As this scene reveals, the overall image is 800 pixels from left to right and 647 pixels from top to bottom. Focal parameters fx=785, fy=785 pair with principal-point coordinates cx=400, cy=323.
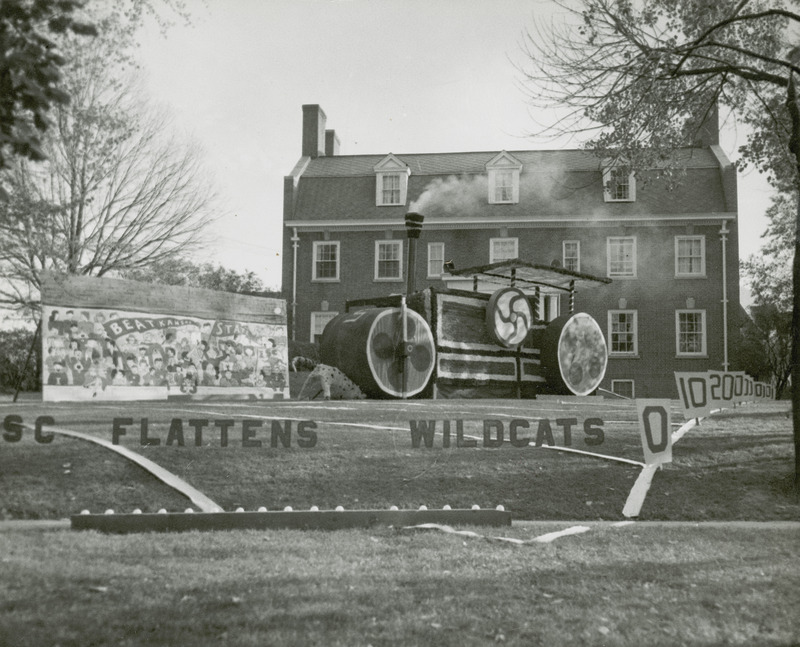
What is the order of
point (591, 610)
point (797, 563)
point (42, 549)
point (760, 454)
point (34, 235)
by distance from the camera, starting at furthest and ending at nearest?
1. point (760, 454)
2. point (797, 563)
3. point (34, 235)
4. point (42, 549)
5. point (591, 610)

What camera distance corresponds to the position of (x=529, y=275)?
7.91 metres

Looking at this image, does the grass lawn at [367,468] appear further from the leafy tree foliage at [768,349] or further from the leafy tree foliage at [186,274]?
the leafy tree foliage at [768,349]

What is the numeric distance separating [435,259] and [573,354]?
1.70 m

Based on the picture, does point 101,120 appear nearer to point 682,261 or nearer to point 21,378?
point 21,378

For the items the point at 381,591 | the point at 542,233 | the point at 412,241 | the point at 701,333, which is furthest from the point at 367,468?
the point at 701,333

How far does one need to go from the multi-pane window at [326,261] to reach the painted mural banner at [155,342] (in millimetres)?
1614

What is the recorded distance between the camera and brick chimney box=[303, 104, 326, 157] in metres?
3.62

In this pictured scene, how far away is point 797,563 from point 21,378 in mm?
3265

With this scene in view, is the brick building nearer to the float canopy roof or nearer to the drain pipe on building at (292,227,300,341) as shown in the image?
the drain pipe on building at (292,227,300,341)

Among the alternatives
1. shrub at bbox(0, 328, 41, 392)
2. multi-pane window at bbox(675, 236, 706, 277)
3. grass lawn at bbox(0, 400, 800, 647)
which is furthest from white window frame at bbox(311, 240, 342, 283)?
multi-pane window at bbox(675, 236, 706, 277)

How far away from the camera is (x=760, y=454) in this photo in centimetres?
510

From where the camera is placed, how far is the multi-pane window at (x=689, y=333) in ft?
25.6

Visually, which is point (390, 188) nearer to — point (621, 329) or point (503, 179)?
point (503, 179)

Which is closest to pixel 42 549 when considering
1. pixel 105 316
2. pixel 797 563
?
pixel 105 316
